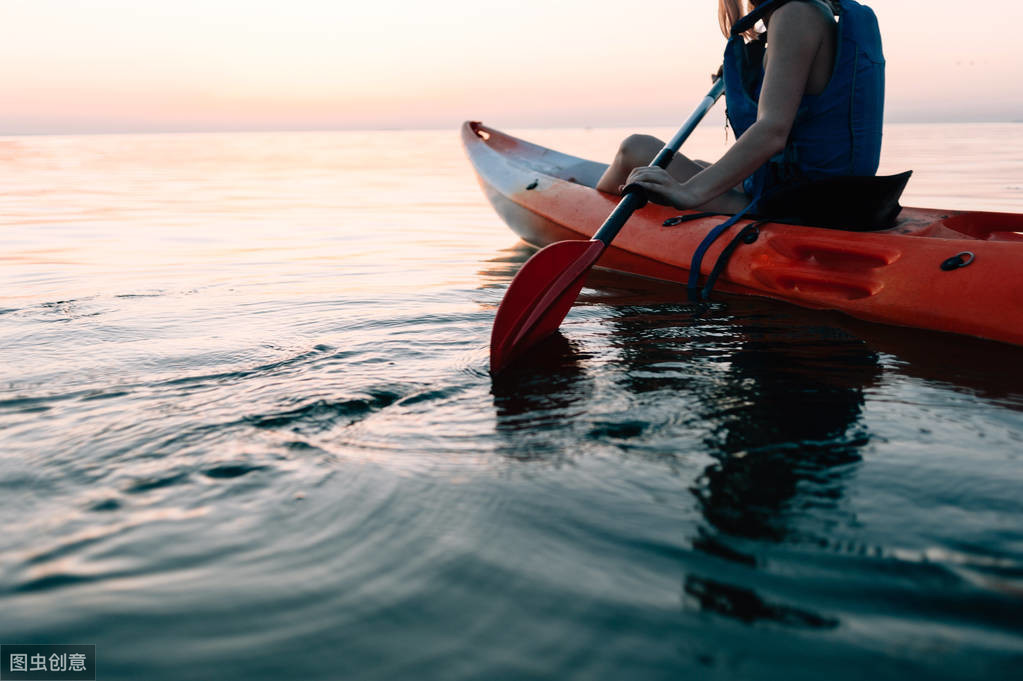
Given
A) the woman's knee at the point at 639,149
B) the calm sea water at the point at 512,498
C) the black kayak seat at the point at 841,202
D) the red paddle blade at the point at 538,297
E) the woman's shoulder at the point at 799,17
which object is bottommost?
the calm sea water at the point at 512,498

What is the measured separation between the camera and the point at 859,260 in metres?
3.19

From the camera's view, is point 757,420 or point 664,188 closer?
point 757,420

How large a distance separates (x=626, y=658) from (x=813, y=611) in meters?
0.31

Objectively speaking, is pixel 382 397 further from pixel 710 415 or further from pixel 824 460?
pixel 824 460

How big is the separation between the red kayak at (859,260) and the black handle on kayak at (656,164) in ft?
1.27

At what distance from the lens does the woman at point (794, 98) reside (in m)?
2.90

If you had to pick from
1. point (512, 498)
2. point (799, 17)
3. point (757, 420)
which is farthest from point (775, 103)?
point (512, 498)

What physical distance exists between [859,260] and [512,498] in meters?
2.35

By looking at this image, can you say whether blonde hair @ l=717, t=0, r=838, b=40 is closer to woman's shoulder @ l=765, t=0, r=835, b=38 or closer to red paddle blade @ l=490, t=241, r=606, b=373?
woman's shoulder @ l=765, t=0, r=835, b=38

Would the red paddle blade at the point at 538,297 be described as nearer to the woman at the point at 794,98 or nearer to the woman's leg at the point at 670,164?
the woman at the point at 794,98

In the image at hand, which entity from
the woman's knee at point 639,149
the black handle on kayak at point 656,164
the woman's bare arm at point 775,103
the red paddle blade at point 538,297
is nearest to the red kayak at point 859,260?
the woman's knee at point 639,149

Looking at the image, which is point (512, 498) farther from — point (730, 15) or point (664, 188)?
point (730, 15)

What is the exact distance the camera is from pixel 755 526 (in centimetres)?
138

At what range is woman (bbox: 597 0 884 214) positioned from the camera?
→ 9.50ft
